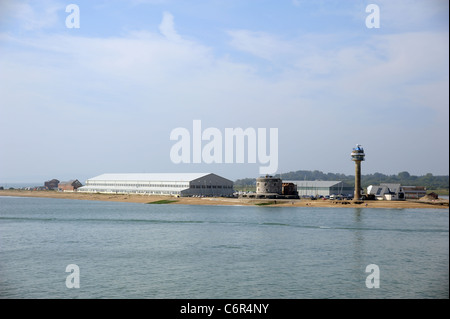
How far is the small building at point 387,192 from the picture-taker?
5848 inches

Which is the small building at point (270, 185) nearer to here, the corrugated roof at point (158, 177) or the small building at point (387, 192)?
the corrugated roof at point (158, 177)

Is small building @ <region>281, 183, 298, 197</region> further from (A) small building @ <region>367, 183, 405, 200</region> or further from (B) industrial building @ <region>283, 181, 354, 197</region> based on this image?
(A) small building @ <region>367, 183, 405, 200</region>

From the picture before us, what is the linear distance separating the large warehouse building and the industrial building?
29.4 meters

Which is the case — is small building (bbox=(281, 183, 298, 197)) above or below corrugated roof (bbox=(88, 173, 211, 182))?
below

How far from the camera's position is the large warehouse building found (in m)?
161

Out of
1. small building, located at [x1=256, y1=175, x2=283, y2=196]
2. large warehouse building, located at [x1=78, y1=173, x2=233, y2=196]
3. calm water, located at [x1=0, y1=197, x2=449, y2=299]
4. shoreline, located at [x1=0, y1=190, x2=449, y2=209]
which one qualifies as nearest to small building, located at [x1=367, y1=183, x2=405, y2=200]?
shoreline, located at [x1=0, y1=190, x2=449, y2=209]

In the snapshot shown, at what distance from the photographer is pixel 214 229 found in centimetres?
7006

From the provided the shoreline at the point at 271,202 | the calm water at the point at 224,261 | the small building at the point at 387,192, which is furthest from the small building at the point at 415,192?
the calm water at the point at 224,261

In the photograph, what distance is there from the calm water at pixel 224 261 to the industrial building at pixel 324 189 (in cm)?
9669

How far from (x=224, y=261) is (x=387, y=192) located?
400 feet

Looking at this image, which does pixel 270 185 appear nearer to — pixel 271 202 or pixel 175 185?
pixel 271 202
